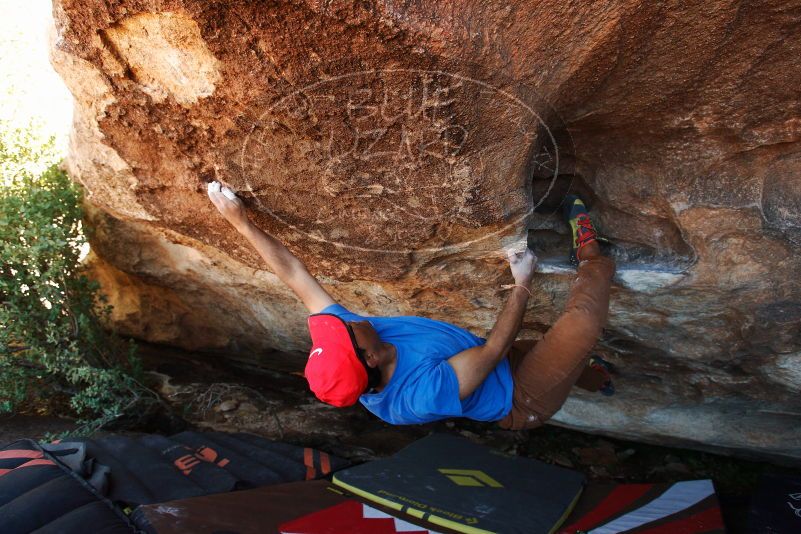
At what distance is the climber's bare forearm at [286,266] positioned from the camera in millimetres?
2256

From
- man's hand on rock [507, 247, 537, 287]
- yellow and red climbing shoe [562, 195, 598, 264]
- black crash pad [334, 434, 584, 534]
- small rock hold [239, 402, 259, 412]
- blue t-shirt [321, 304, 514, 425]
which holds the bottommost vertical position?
black crash pad [334, 434, 584, 534]

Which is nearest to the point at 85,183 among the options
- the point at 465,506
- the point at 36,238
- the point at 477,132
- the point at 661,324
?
the point at 36,238

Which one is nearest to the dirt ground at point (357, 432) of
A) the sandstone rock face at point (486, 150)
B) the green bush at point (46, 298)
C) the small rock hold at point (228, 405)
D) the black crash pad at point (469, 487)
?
the small rock hold at point (228, 405)

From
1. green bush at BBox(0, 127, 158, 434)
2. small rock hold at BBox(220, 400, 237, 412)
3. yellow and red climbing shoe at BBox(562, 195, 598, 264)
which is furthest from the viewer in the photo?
small rock hold at BBox(220, 400, 237, 412)

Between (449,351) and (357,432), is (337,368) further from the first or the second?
(357,432)

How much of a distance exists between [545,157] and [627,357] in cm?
139

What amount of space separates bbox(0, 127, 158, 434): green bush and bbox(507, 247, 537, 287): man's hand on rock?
A: 8.28 feet

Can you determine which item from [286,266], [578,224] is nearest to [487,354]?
[578,224]

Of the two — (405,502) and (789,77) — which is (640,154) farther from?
(405,502)

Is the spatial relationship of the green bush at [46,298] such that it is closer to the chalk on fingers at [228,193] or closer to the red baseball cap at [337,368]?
the chalk on fingers at [228,193]

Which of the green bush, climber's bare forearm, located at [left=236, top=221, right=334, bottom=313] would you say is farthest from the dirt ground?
climber's bare forearm, located at [left=236, top=221, right=334, bottom=313]

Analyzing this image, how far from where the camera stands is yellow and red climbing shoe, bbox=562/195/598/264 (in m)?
2.35

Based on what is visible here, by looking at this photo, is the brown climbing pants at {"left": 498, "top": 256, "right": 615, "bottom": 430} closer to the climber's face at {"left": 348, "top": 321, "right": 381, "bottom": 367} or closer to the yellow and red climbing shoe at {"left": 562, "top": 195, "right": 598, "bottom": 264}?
the yellow and red climbing shoe at {"left": 562, "top": 195, "right": 598, "bottom": 264}

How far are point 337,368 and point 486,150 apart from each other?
0.81 metres
